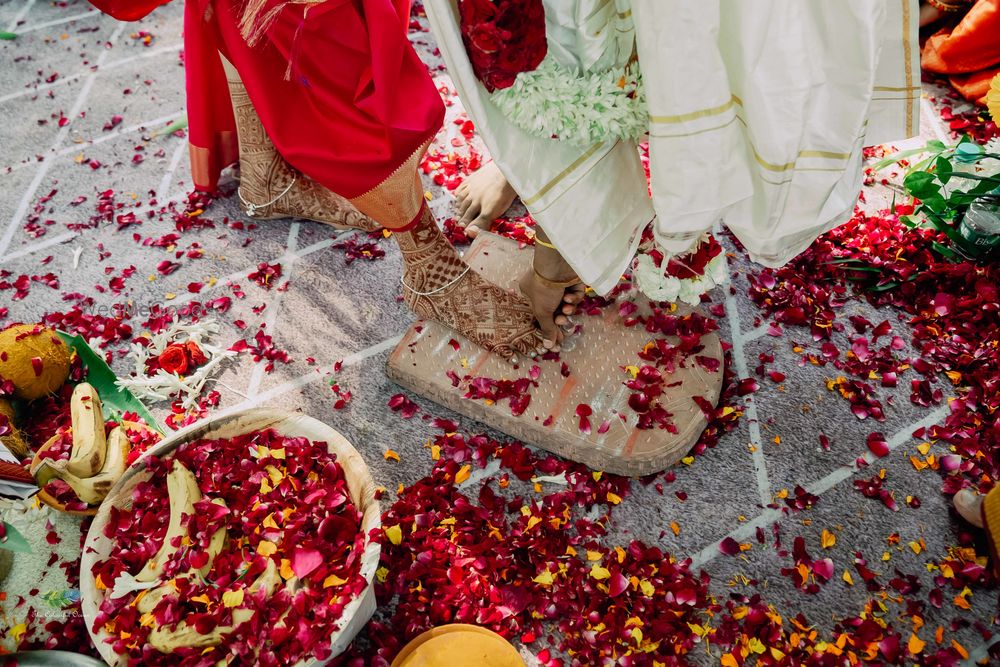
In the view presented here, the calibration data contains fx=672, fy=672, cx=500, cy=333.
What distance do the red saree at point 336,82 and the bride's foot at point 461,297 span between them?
0.20 meters

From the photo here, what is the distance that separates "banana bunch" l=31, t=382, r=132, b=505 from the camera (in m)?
1.18

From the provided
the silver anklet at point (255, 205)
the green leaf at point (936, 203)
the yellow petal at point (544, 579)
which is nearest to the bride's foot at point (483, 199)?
the silver anklet at point (255, 205)

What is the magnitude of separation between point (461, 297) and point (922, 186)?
1188 mm

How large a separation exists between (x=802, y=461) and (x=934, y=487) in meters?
0.25

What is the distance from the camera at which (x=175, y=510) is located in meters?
1.12

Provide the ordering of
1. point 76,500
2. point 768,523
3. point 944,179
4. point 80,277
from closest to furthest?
point 76,500, point 768,523, point 944,179, point 80,277

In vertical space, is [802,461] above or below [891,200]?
below

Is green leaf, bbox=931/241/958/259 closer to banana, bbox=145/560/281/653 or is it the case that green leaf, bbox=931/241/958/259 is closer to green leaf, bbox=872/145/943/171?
green leaf, bbox=872/145/943/171

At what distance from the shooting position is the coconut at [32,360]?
4.48ft

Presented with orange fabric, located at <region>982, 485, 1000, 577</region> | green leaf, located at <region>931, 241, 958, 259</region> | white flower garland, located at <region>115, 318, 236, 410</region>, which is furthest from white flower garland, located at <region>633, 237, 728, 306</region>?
white flower garland, located at <region>115, 318, 236, 410</region>

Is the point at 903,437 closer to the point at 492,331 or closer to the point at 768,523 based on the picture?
the point at 768,523

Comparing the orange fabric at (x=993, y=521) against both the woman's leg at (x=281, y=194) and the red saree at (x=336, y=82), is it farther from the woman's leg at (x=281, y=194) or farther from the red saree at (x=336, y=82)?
the woman's leg at (x=281, y=194)

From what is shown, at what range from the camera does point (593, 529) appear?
1313 millimetres

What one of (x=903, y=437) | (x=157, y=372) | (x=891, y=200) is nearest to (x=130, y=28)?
(x=157, y=372)
